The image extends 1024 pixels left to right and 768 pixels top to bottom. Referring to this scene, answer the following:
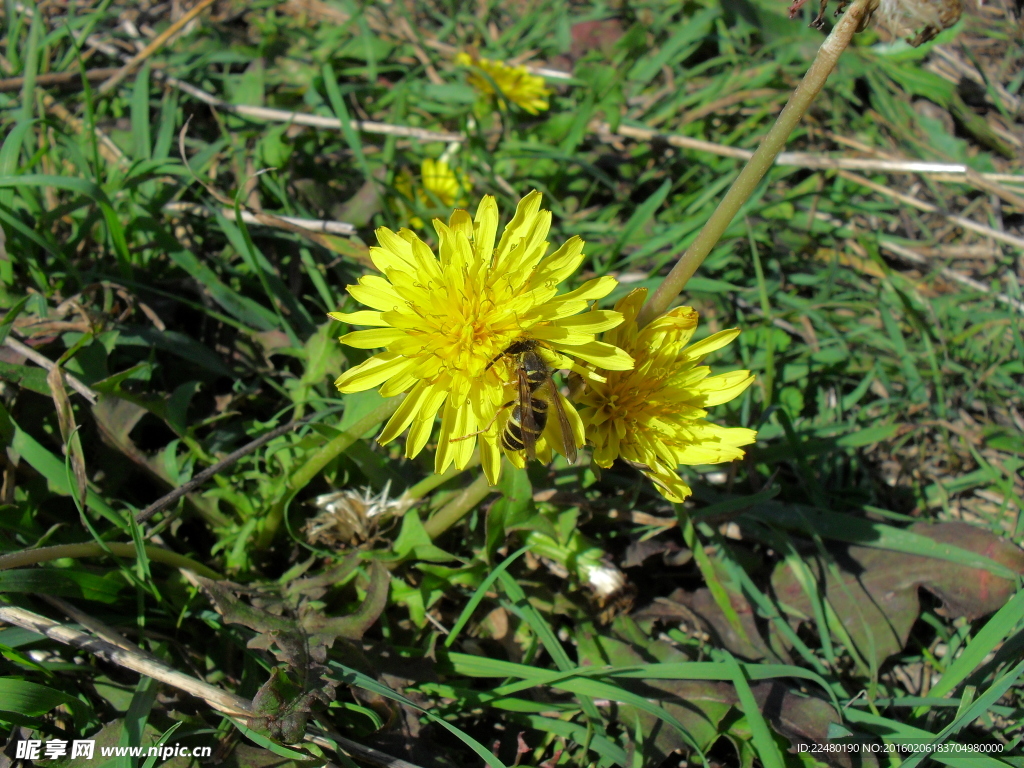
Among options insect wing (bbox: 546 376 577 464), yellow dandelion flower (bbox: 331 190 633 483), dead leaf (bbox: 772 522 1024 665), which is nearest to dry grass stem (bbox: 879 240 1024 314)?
dead leaf (bbox: 772 522 1024 665)

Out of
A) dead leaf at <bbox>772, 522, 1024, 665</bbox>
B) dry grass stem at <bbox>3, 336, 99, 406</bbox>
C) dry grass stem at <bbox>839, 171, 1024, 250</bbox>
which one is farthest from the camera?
dry grass stem at <bbox>839, 171, 1024, 250</bbox>

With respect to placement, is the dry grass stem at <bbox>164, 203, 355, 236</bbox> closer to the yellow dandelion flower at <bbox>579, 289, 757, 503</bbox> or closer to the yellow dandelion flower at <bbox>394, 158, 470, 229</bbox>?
the yellow dandelion flower at <bbox>394, 158, 470, 229</bbox>

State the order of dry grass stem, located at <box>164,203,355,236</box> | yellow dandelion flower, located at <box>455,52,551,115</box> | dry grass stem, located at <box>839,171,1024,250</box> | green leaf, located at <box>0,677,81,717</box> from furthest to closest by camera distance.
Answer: yellow dandelion flower, located at <box>455,52,551,115</box>
dry grass stem, located at <box>839,171,1024,250</box>
dry grass stem, located at <box>164,203,355,236</box>
green leaf, located at <box>0,677,81,717</box>

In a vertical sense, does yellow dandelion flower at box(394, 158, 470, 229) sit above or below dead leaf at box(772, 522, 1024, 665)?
above

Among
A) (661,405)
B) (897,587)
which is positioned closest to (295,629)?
(661,405)

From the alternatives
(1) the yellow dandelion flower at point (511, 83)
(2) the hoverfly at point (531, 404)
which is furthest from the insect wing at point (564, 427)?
(1) the yellow dandelion flower at point (511, 83)

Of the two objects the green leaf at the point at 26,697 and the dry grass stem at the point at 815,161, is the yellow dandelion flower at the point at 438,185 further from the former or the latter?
the green leaf at the point at 26,697
